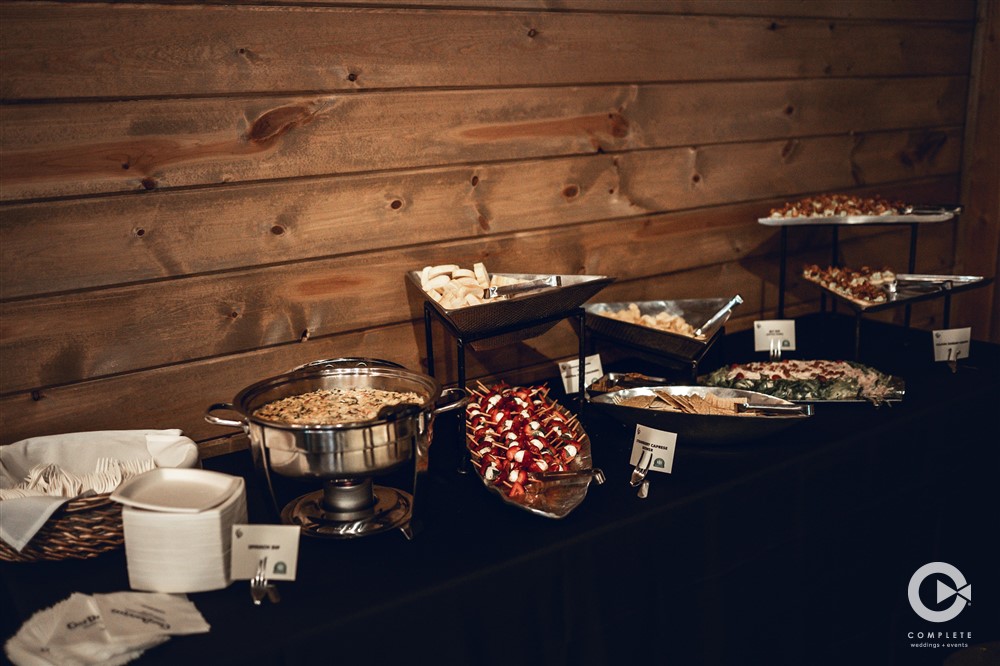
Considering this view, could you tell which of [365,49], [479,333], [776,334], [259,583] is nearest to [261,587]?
[259,583]

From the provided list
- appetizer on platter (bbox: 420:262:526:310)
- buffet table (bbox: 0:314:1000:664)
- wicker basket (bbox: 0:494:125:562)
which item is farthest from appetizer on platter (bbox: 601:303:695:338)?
wicker basket (bbox: 0:494:125:562)

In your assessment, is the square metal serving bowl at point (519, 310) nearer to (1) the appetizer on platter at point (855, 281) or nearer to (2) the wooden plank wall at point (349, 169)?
(2) the wooden plank wall at point (349, 169)

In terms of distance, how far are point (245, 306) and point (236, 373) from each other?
13 cm

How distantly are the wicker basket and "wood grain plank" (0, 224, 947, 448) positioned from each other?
1.16ft

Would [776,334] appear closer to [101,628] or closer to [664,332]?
[664,332]

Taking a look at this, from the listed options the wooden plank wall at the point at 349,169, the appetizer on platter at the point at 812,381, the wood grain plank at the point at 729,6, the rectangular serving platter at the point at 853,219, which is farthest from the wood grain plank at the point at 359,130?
the appetizer on platter at the point at 812,381

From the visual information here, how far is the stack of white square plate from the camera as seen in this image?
1024 mm

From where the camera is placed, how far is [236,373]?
1.60m

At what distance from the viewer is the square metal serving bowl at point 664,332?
175 centimetres

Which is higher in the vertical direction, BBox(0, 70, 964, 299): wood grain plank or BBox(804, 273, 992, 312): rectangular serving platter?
BBox(0, 70, 964, 299): wood grain plank

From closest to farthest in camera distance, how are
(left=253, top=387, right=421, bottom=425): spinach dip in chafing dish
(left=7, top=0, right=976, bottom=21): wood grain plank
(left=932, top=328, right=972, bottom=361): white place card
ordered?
(left=253, top=387, right=421, bottom=425): spinach dip in chafing dish < (left=7, top=0, right=976, bottom=21): wood grain plank < (left=932, top=328, right=972, bottom=361): white place card

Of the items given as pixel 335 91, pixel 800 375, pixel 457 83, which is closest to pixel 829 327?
pixel 800 375

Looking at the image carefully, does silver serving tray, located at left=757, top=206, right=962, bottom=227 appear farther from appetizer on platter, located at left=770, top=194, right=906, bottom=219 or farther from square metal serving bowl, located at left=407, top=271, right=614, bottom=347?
square metal serving bowl, located at left=407, top=271, right=614, bottom=347

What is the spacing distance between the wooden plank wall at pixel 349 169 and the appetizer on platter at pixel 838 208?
0.57 feet
